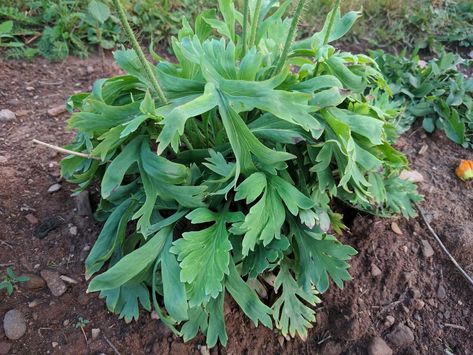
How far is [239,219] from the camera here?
1.70m

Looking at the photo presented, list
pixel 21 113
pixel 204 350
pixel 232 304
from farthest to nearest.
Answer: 1. pixel 21 113
2. pixel 232 304
3. pixel 204 350

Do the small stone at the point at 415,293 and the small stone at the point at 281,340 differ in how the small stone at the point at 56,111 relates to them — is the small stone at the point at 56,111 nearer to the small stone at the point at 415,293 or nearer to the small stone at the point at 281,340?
the small stone at the point at 281,340

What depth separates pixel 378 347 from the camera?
196cm

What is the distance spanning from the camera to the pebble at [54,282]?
194 cm

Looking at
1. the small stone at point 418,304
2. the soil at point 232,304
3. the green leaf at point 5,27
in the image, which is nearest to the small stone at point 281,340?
the soil at point 232,304

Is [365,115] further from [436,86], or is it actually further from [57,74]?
[57,74]

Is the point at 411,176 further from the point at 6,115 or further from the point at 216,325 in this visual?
the point at 6,115

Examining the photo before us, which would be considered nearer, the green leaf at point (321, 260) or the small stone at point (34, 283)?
the green leaf at point (321, 260)

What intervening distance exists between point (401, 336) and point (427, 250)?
1.58 ft

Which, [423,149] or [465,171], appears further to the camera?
[423,149]

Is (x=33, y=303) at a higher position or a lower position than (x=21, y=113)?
lower

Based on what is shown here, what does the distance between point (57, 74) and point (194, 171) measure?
1.73m

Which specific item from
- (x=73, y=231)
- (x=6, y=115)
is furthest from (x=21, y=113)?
(x=73, y=231)

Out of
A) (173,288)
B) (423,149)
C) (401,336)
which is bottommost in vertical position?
(401,336)
